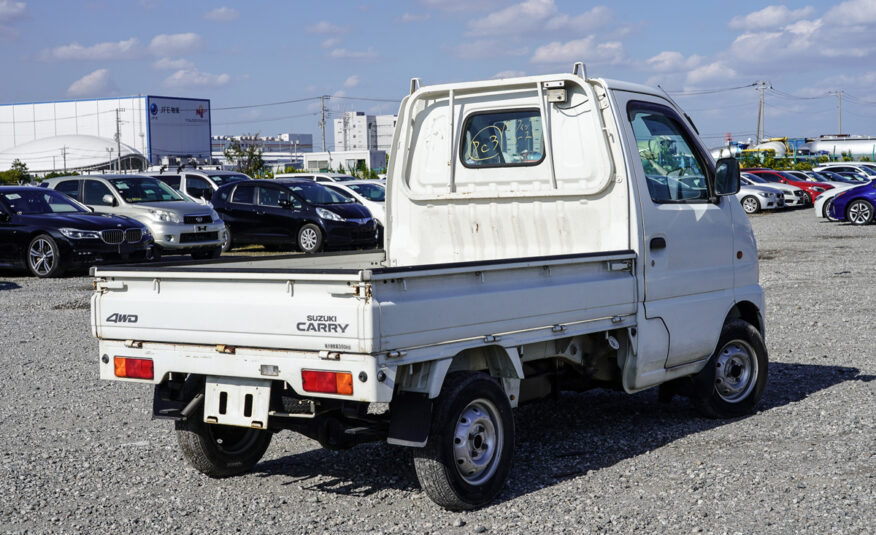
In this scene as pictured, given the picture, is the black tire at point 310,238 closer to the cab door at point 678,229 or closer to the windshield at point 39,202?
the windshield at point 39,202

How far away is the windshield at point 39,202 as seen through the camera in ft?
58.1

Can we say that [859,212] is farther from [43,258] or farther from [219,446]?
[219,446]

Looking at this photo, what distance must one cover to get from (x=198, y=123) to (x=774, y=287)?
117750 mm

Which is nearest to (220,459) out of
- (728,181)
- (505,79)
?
(505,79)

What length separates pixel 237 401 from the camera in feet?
16.9

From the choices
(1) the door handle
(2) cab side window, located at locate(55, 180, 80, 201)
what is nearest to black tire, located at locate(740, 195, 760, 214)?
(2) cab side window, located at locate(55, 180, 80, 201)

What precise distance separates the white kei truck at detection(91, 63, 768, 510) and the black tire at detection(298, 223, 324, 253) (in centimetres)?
1423

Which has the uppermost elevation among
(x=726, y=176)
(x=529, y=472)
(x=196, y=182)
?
(x=196, y=182)

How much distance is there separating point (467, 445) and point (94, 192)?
16740 millimetres

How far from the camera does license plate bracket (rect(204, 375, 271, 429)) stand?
16.6 ft

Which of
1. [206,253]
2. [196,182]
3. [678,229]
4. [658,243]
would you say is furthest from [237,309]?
[196,182]

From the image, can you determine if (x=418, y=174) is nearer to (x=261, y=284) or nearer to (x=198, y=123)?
(x=261, y=284)

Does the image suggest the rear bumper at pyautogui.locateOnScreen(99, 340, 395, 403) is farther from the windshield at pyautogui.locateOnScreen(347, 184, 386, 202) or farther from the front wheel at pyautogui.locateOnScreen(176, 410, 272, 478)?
the windshield at pyautogui.locateOnScreen(347, 184, 386, 202)

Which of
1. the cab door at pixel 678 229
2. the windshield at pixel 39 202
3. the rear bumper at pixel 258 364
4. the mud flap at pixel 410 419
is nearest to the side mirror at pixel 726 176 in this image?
the cab door at pixel 678 229
